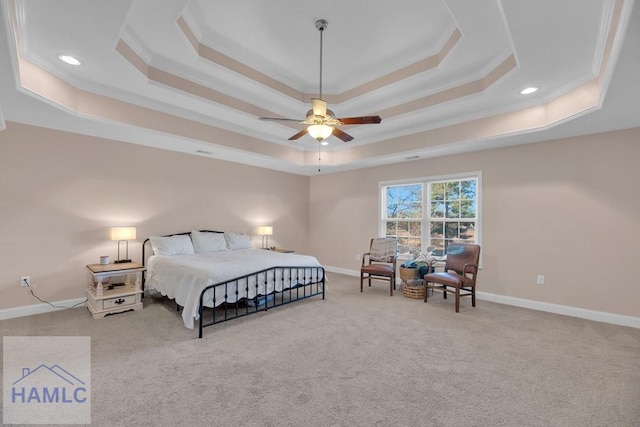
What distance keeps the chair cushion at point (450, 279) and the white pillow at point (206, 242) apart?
12.1 feet

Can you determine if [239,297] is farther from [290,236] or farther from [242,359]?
[290,236]

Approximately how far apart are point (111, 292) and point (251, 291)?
195 centimetres

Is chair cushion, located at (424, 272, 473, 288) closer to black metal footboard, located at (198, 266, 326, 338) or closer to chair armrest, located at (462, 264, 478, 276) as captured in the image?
chair armrest, located at (462, 264, 478, 276)

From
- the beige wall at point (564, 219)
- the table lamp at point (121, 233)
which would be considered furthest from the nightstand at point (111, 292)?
the beige wall at point (564, 219)

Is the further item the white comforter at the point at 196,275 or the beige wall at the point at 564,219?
the beige wall at the point at 564,219

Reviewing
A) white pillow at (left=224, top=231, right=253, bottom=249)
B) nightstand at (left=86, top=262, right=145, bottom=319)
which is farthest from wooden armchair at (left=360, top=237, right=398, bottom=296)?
nightstand at (left=86, top=262, right=145, bottom=319)

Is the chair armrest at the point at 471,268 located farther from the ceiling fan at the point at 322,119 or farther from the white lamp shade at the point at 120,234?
the white lamp shade at the point at 120,234

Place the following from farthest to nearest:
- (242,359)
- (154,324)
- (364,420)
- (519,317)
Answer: (519,317) → (154,324) → (242,359) → (364,420)

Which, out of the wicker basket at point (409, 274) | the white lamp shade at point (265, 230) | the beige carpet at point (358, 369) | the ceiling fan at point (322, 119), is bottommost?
the beige carpet at point (358, 369)

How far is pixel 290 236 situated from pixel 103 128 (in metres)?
4.32

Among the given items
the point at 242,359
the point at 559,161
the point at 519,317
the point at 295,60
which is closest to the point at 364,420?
the point at 242,359

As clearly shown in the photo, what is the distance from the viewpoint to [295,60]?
365 cm

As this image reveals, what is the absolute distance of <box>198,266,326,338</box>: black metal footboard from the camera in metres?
3.37

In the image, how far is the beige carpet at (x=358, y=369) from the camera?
1.97m
